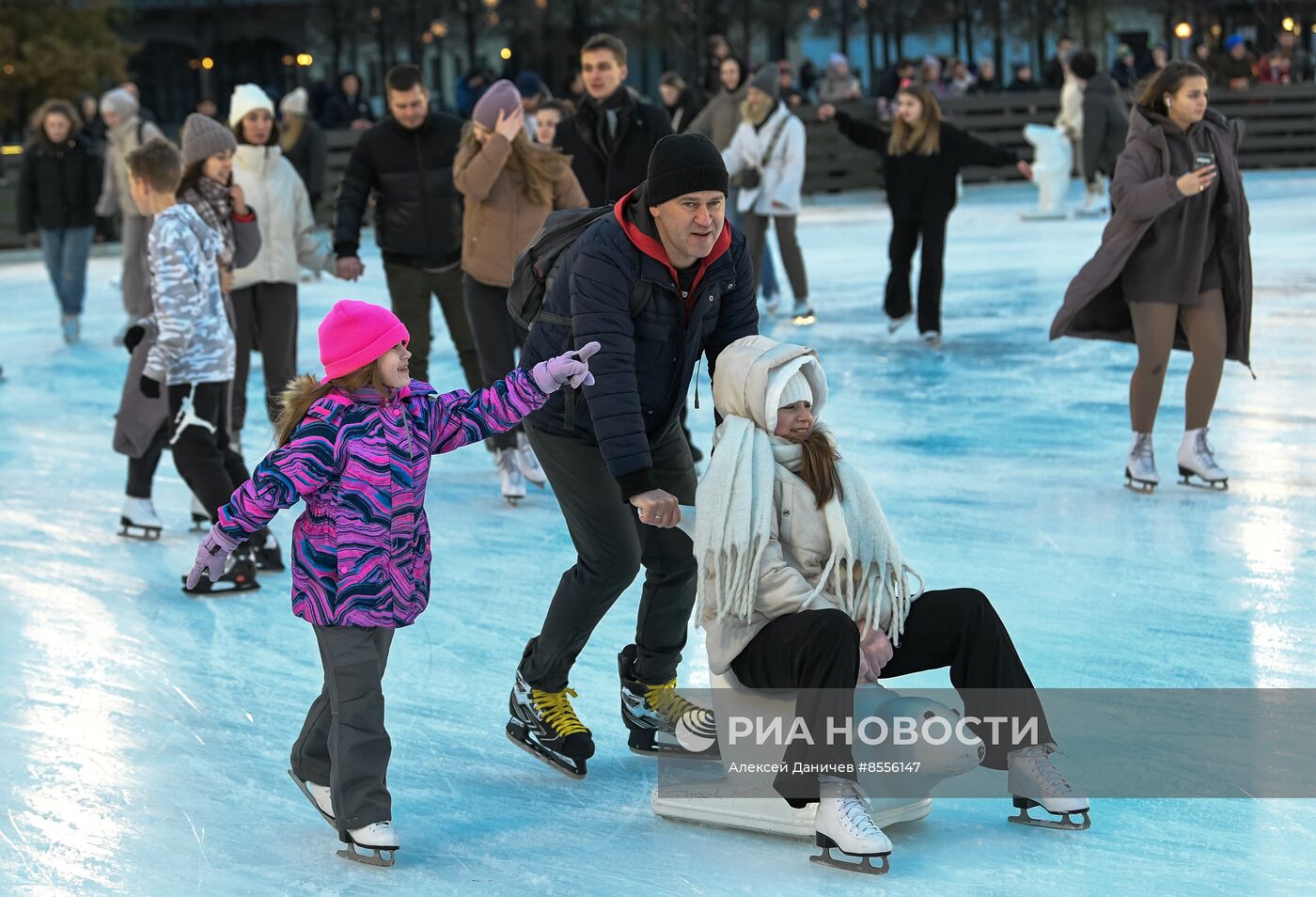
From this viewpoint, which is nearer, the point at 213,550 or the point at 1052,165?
the point at 213,550

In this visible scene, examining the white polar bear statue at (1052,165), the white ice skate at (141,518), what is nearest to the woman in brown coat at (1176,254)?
the white ice skate at (141,518)

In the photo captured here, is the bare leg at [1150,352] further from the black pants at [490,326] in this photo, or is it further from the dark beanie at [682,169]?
the dark beanie at [682,169]

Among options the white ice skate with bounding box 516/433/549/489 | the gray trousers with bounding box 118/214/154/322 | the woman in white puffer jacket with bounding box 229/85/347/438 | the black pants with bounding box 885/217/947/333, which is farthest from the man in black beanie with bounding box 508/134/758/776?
the black pants with bounding box 885/217/947/333

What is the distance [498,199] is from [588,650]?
A: 2.31 metres

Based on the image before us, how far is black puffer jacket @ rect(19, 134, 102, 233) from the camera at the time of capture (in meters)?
11.8

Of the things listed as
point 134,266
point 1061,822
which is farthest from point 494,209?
point 1061,822

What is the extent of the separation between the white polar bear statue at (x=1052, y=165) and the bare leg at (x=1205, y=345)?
11.1 m

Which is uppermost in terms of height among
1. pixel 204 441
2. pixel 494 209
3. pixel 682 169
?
pixel 682 169

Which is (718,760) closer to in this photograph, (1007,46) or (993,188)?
(993,188)

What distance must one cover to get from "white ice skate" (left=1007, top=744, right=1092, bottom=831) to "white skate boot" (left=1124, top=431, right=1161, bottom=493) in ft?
10.4

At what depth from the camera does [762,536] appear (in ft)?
10.8

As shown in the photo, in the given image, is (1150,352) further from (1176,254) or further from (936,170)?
(936,170)

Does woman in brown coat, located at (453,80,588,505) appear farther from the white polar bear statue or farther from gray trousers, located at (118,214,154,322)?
the white polar bear statue

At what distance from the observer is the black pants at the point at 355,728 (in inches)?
131
